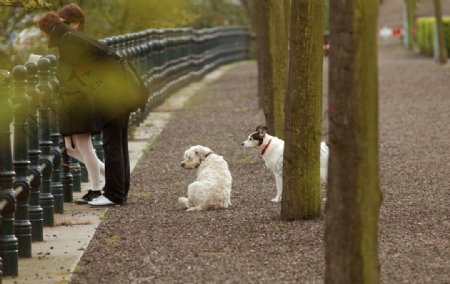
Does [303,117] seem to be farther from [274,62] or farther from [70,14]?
[274,62]

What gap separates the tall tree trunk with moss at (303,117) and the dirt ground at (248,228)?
206 mm

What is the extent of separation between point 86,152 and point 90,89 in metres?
0.62

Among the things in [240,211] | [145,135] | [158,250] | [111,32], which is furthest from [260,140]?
[111,32]

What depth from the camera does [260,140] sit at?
485 inches

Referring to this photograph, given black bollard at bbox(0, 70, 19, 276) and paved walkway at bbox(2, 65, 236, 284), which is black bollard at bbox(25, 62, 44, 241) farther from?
black bollard at bbox(0, 70, 19, 276)

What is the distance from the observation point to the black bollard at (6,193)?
7957 mm

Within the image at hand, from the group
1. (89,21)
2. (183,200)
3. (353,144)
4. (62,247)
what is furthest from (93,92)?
(89,21)

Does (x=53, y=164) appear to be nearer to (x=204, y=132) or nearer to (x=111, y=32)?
(x=204, y=132)

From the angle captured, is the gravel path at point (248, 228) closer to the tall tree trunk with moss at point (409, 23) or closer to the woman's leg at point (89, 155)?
the woman's leg at point (89, 155)

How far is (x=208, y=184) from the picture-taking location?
37.0 feet

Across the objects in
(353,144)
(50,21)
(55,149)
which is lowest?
(55,149)

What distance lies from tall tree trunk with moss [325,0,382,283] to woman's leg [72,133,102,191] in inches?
192

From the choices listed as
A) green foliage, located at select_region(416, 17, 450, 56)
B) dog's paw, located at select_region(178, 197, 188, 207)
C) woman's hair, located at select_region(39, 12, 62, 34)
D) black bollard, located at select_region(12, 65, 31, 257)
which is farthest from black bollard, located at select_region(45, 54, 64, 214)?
green foliage, located at select_region(416, 17, 450, 56)

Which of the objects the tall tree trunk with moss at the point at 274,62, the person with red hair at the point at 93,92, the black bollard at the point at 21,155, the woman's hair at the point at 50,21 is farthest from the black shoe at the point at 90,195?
the tall tree trunk with moss at the point at 274,62
